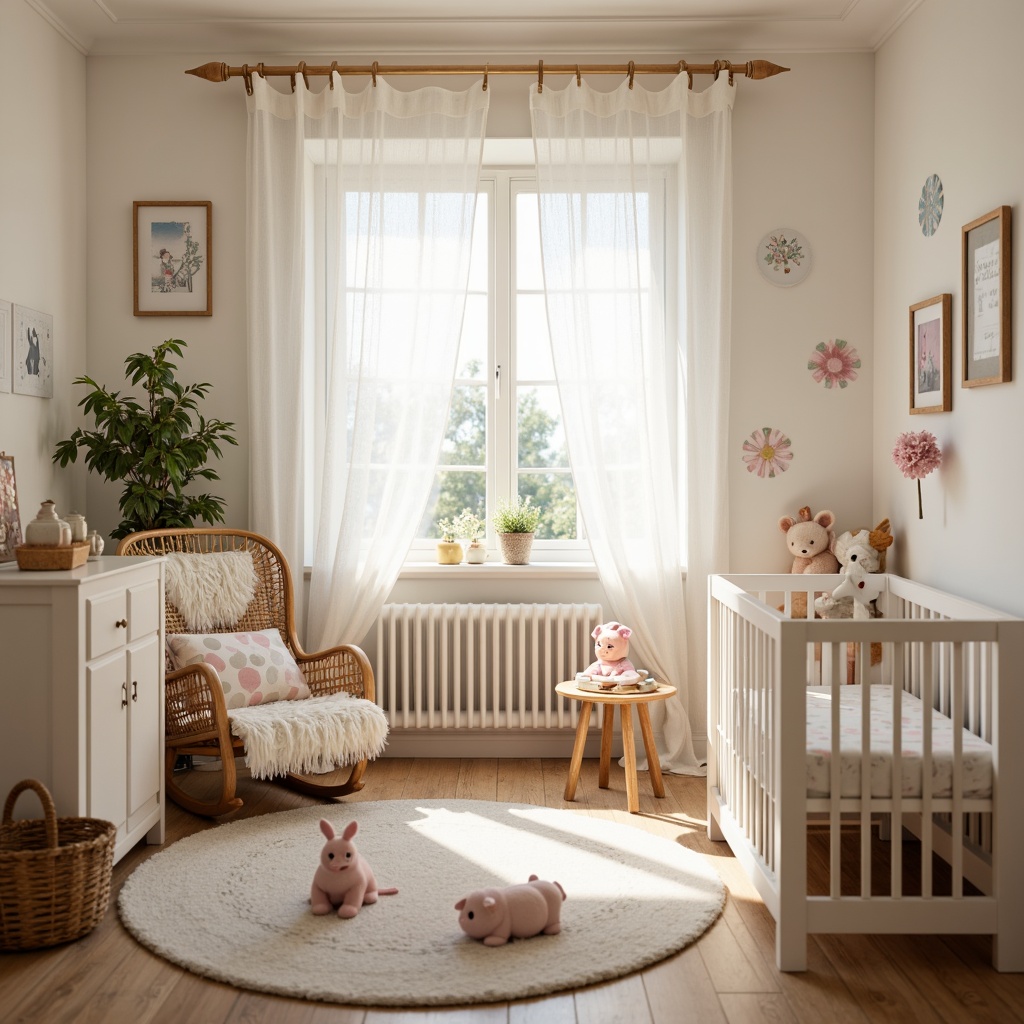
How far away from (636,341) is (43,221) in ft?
6.94

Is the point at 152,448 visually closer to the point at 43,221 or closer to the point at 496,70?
the point at 43,221

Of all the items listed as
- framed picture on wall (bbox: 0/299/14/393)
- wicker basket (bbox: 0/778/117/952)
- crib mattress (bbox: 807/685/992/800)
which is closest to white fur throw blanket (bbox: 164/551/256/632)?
framed picture on wall (bbox: 0/299/14/393)

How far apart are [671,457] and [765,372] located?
49 cm

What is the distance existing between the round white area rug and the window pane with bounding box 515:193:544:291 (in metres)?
2.05

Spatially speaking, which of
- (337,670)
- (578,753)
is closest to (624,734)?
(578,753)

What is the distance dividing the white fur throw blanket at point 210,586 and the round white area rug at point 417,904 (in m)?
0.70

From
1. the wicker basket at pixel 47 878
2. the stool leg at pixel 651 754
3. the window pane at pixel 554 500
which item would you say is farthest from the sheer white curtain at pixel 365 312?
the wicker basket at pixel 47 878

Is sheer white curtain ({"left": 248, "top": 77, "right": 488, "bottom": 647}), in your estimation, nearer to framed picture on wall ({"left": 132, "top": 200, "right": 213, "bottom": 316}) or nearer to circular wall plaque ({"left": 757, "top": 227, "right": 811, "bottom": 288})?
framed picture on wall ({"left": 132, "top": 200, "right": 213, "bottom": 316})

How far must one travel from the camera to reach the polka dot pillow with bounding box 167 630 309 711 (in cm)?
326

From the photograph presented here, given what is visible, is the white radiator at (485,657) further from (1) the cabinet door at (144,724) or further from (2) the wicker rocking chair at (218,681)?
(1) the cabinet door at (144,724)

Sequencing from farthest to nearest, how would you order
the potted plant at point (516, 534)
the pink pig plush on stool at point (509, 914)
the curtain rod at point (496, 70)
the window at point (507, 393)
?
the window at point (507, 393) → the potted plant at point (516, 534) → the curtain rod at point (496, 70) → the pink pig plush on stool at point (509, 914)

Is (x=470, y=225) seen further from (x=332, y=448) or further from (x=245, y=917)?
(x=245, y=917)

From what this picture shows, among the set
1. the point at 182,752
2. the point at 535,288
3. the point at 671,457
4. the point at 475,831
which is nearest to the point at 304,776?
the point at 182,752

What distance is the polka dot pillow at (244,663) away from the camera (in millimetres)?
3262
